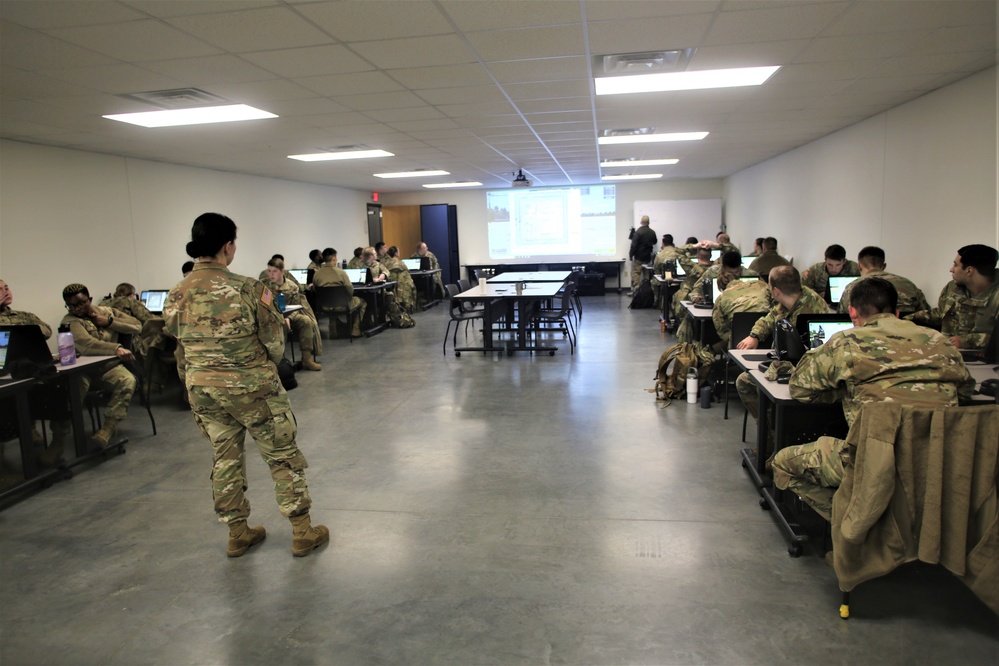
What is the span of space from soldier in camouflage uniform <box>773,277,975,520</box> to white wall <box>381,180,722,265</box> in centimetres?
1163

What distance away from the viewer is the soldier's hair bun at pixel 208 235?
2.53 metres

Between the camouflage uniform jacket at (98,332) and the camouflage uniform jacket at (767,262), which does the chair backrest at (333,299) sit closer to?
the camouflage uniform jacket at (98,332)

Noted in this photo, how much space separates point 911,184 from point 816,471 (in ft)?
13.9

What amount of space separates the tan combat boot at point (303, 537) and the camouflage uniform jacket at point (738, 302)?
133 inches

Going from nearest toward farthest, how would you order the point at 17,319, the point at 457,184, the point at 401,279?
the point at 17,319
the point at 401,279
the point at 457,184

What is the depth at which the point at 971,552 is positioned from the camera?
77.8 inches

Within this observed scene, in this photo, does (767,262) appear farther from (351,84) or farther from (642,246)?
(642,246)

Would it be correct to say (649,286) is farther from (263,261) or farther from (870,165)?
(263,261)

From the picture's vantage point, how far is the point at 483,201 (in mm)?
14789

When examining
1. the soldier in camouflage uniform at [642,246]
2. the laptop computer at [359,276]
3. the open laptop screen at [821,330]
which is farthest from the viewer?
the soldier in camouflage uniform at [642,246]

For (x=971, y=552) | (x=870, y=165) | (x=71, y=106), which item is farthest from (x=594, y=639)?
(x=870, y=165)

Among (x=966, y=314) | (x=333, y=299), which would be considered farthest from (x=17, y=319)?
(x=966, y=314)

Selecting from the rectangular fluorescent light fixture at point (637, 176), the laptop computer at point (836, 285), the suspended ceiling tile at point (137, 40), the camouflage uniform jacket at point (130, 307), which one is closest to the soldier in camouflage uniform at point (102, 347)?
the camouflage uniform jacket at point (130, 307)

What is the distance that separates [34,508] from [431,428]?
2463mm
